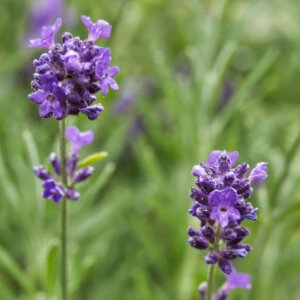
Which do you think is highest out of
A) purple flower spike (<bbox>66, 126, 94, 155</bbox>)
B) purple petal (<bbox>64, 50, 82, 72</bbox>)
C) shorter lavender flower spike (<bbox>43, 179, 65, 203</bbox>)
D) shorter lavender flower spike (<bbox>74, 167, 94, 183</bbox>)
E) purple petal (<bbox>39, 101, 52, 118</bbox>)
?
purple flower spike (<bbox>66, 126, 94, 155</bbox>)

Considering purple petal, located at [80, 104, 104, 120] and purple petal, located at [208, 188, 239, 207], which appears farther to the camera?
purple petal, located at [80, 104, 104, 120]

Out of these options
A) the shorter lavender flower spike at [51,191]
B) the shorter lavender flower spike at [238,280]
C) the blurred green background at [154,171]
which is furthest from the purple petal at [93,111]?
the blurred green background at [154,171]

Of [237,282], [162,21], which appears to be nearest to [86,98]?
[237,282]

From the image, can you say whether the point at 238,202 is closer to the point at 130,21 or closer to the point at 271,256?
the point at 271,256

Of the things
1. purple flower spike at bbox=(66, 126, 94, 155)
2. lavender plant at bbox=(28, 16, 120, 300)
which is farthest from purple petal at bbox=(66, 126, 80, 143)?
lavender plant at bbox=(28, 16, 120, 300)

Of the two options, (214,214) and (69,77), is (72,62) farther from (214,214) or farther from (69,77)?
(214,214)

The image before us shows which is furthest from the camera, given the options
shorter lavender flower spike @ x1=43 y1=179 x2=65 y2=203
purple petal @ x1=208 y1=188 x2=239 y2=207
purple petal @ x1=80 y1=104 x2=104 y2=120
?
shorter lavender flower spike @ x1=43 y1=179 x2=65 y2=203

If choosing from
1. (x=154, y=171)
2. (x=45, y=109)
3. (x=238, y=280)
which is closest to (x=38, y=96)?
(x=45, y=109)

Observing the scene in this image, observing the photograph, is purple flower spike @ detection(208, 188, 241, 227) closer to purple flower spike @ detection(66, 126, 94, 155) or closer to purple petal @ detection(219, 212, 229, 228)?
purple petal @ detection(219, 212, 229, 228)

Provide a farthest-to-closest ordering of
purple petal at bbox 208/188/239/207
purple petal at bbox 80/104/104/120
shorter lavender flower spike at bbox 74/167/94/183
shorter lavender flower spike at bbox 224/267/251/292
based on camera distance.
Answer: shorter lavender flower spike at bbox 74/167/94/183
shorter lavender flower spike at bbox 224/267/251/292
purple petal at bbox 80/104/104/120
purple petal at bbox 208/188/239/207
